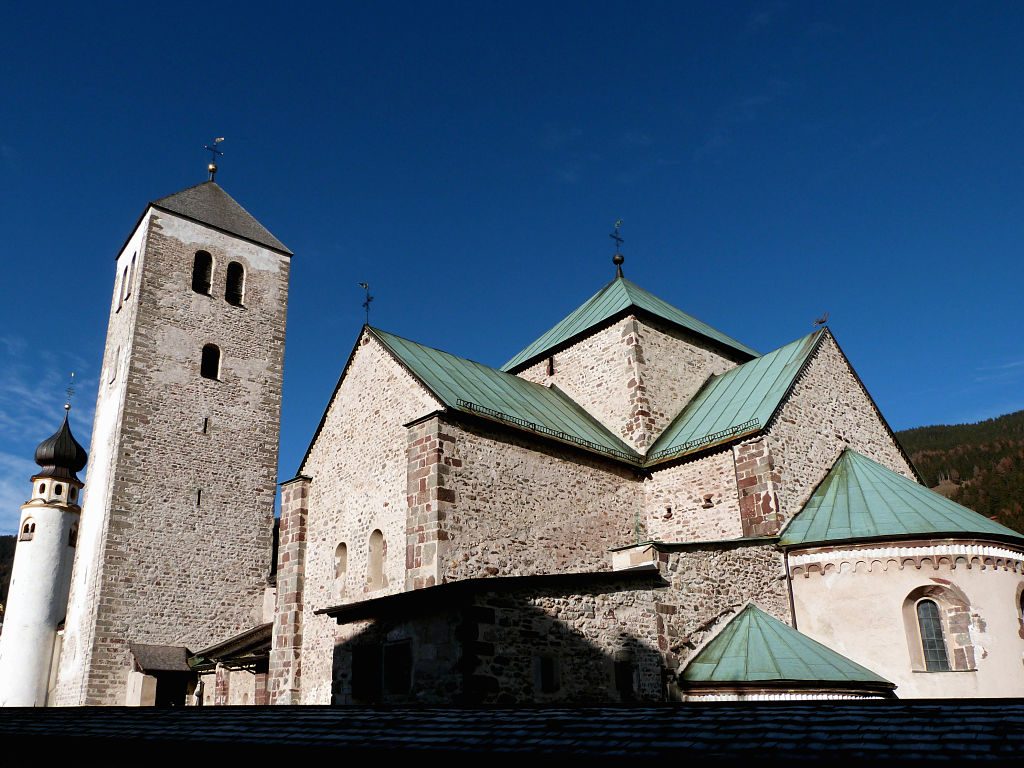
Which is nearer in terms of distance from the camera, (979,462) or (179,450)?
(179,450)

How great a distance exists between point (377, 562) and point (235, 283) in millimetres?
16390

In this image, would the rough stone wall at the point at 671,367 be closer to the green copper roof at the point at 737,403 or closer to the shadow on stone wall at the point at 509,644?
the green copper roof at the point at 737,403

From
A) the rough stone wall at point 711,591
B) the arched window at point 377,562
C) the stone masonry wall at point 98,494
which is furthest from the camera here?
the stone masonry wall at point 98,494

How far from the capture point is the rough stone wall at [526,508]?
1550 centimetres

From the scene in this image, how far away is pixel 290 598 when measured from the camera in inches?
748

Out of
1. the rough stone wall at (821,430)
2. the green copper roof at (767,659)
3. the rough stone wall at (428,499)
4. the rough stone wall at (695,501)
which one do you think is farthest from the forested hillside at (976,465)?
the rough stone wall at (428,499)

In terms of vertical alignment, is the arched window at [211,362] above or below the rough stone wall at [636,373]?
above

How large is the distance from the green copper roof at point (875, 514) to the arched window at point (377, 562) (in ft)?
25.5

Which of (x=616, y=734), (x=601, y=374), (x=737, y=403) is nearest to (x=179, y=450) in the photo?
(x=601, y=374)

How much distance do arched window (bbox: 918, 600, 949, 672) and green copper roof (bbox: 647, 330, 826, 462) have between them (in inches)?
174

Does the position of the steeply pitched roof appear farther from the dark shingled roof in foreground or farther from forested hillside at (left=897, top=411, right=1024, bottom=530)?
forested hillside at (left=897, top=411, right=1024, bottom=530)

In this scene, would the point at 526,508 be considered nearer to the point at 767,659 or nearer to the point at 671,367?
the point at 767,659

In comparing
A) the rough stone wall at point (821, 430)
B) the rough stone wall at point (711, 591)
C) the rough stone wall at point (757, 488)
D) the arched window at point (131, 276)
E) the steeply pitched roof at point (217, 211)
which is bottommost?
the rough stone wall at point (711, 591)

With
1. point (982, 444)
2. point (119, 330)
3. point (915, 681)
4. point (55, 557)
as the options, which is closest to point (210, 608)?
point (55, 557)
